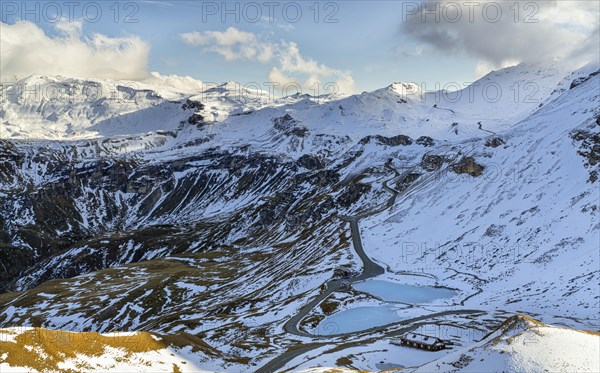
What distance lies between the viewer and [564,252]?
13025 cm

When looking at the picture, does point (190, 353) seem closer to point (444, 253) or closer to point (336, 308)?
point (336, 308)

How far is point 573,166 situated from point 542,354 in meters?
134

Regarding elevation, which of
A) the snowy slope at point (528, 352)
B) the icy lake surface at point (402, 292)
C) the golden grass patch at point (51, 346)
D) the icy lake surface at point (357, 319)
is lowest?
the icy lake surface at point (357, 319)

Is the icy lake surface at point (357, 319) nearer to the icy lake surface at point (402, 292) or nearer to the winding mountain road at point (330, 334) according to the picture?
the winding mountain road at point (330, 334)

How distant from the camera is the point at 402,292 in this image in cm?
13600

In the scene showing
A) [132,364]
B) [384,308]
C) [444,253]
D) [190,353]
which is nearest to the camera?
[132,364]

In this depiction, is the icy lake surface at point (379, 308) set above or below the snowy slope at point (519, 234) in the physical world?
below

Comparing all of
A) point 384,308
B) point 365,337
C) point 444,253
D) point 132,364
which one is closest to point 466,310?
point 384,308

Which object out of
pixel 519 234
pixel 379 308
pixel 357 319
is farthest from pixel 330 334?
pixel 519 234

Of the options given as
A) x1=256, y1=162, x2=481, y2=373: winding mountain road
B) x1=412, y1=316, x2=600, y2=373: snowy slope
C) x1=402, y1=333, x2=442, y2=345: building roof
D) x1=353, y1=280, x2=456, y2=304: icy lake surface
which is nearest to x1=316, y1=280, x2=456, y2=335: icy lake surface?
x1=353, y1=280, x2=456, y2=304: icy lake surface

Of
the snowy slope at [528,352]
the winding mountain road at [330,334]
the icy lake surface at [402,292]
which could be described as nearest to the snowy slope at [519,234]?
the icy lake surface at [402,292]

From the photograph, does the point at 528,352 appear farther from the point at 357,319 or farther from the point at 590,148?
the point at 590,148

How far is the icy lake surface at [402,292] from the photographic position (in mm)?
130413

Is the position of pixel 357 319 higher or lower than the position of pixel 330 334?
higher
